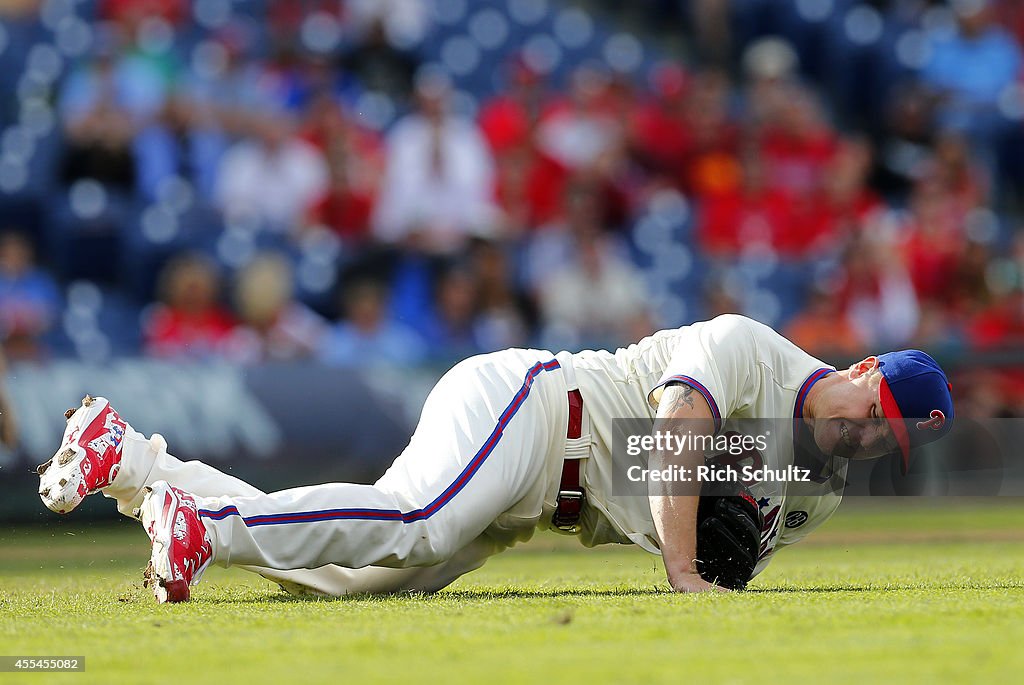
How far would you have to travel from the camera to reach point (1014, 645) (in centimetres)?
308

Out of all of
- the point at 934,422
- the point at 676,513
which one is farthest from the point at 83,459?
the point at 934,422

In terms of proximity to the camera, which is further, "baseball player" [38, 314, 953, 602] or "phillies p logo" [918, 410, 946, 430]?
"phillies p logo" [918, 410, 946, 430]

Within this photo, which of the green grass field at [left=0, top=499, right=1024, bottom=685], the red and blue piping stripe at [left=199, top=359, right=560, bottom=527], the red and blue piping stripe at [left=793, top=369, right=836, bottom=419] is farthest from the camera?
the red and blue piping stripe at [left=793, top=369, right=836, bottom=419]

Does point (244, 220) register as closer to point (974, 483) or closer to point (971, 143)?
point (974, 483)

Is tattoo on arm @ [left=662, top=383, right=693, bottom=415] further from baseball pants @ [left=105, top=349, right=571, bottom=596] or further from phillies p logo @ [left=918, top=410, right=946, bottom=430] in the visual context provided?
phillies p logo @ [left=918, top=410, right=946, bottom=430]

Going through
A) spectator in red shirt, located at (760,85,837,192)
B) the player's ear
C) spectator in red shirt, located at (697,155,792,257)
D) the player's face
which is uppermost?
spectator in red shirt, located at (760,85,837,192)

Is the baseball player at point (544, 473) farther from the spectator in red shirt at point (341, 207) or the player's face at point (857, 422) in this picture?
the spectator in red shirt at point (341, 207)

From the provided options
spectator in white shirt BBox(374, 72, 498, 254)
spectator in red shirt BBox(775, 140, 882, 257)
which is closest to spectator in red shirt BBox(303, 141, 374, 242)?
spectator in white shirt BBox(374, 72, 498, 254)

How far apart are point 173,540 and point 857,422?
6.77 feet

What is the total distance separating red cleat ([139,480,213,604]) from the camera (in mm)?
3875

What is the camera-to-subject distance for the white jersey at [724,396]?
4.30 meters

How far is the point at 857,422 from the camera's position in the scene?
14.0ft

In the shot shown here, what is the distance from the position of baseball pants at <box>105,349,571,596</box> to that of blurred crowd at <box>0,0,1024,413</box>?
4.54m

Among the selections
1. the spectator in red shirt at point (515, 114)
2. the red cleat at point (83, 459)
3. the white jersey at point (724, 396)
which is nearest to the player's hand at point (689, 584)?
the white jersey at point (724, 396)
